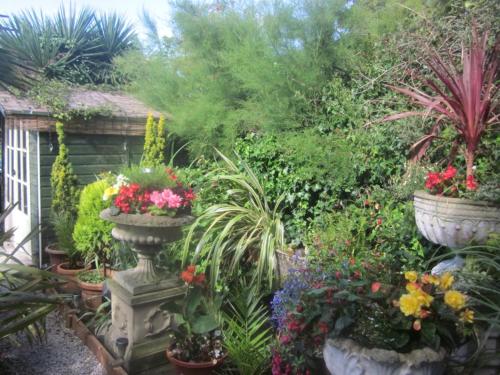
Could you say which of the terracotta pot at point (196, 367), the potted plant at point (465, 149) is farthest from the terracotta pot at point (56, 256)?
the potted plant at point (465, 149)

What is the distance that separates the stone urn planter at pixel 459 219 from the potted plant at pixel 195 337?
1.54 metres

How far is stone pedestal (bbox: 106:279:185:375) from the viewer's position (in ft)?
9.83

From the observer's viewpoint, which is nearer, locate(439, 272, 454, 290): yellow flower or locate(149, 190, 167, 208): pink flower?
locate(439, 272, 454, 290): yellow flower

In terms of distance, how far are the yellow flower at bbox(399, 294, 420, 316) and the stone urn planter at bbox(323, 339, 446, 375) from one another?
168mm

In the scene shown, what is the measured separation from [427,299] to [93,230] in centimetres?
385

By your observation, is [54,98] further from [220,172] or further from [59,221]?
[220,172]

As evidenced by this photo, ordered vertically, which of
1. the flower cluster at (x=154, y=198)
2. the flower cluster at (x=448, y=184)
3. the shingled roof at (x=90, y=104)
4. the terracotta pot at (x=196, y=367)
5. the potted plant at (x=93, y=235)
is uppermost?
the shingled roof at (x=90, y=104)

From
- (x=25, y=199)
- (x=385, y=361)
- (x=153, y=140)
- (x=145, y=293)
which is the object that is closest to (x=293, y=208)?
(x=145, y=293)

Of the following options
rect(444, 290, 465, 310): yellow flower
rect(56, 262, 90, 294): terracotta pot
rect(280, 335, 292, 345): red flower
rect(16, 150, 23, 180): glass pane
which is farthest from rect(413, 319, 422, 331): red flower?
rect(16, 150, 23, 180): glass pane

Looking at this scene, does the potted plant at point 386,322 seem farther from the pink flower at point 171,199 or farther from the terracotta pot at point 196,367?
the pink flower at point 171,199

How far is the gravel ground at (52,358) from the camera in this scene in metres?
3.09

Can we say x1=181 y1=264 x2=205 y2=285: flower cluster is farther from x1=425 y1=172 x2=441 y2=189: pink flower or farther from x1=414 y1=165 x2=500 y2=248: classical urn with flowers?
x1=425 y1=172 x2=441 y2=189: pink flower

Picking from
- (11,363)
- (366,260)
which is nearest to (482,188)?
(366,260)

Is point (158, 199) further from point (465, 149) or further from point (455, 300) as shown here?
point (465, 149)
